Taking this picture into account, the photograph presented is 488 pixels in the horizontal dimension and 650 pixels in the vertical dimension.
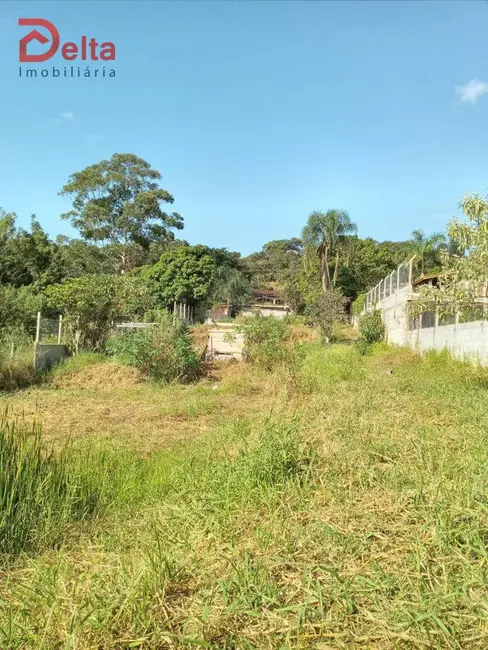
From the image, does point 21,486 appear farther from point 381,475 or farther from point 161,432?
point 161,432

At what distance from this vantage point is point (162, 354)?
36.3 feet

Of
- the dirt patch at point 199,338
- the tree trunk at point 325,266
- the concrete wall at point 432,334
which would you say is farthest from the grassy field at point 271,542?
the tree trunk at point 325,266

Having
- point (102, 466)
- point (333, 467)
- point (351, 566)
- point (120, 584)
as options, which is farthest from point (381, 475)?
point (102, 466)

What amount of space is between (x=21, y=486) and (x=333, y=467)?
2174 millimetres

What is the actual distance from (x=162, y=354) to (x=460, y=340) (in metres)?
7.03

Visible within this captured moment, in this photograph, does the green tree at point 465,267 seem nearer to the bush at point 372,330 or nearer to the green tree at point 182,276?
the bush at point 372,330

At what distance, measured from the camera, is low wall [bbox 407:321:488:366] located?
931 cm

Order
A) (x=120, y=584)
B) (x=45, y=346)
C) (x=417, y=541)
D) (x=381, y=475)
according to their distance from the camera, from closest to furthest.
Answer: (x=120, y=584)
(x=417, y=541)
(x=381, y=475)
(x=45, y=346)

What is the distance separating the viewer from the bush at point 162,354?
10969 mm

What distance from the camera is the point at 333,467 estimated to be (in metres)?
3.16

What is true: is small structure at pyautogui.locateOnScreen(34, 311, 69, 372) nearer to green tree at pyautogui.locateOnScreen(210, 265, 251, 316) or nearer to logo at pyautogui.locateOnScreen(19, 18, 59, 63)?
logo at pyautogui.locateOnScreen(19, 18, 59, 63)

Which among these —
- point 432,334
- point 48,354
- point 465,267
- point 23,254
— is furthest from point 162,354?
point 23,254

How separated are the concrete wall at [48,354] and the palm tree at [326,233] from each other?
22857mm

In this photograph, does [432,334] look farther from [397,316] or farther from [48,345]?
[48,345]
